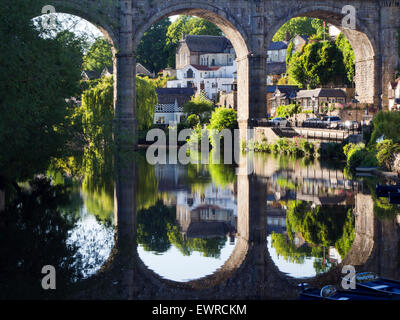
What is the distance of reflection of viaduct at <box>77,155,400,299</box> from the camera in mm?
12391

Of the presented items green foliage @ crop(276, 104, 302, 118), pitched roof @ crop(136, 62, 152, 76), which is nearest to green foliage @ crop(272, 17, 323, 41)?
pitched roof @ crop(136, 62, 152, 76)

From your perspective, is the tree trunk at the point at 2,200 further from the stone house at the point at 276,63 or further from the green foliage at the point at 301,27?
the green foliage at the point at 301,27

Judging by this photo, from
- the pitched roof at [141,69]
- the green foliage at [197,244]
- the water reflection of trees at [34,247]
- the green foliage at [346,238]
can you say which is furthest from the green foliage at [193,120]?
the green foliage at [197,244]

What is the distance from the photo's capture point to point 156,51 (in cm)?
11538

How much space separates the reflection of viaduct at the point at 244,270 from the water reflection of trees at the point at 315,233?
296 mm

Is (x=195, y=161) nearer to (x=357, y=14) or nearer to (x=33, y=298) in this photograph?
(x=357, y=14)

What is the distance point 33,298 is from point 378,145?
25.3 metres

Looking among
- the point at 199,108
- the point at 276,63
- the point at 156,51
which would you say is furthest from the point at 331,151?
the point at 156,51

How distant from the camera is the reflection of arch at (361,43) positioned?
4916 centimetres

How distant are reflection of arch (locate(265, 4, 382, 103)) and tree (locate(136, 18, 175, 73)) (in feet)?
211

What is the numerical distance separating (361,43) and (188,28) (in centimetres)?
6643

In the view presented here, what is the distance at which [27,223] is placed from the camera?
1836 cm

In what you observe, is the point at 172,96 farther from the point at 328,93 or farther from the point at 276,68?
the point at 328,93

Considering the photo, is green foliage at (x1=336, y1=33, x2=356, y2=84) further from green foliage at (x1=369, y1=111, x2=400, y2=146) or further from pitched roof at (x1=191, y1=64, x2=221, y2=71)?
green foliage at (x1=369, y1=111, x2=400, y2=146)
